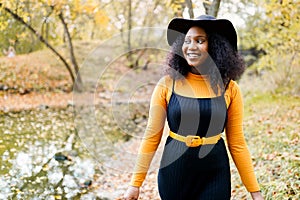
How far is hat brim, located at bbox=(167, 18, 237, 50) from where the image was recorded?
1.73 metres

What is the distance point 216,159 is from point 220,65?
49 cm

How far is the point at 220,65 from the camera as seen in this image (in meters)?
1.79

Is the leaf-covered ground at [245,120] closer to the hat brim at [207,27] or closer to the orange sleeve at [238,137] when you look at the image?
the orange sleeve at [238,137]

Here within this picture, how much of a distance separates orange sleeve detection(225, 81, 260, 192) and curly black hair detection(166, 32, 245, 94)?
64mm

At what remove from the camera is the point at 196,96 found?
5.75 feet

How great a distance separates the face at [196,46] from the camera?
1751 mm

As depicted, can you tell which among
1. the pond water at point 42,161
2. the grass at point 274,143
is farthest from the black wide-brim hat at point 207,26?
the pond water at point 42,161

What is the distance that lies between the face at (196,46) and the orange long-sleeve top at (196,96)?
0.09m

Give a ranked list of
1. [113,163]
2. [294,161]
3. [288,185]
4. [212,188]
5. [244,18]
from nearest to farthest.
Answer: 1. [212,188]
2. [288,185]
3. [294,161]
4. [113,163]
5. [244,18]

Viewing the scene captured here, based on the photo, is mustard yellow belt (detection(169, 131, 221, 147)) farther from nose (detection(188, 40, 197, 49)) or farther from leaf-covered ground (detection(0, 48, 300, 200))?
leaf-covered ground (detection(0, 48, 300, 200))

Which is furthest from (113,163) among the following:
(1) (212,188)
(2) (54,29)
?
(2) (54,29)

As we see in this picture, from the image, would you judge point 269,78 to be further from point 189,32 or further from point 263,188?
point 189,32

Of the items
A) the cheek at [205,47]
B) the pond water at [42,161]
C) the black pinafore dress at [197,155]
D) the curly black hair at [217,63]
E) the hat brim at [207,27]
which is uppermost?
the hat brim at [207,27]

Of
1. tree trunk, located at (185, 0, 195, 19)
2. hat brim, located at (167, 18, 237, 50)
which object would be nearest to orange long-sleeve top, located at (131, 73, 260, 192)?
hat brim, located at (167, 18, 237, 50)
